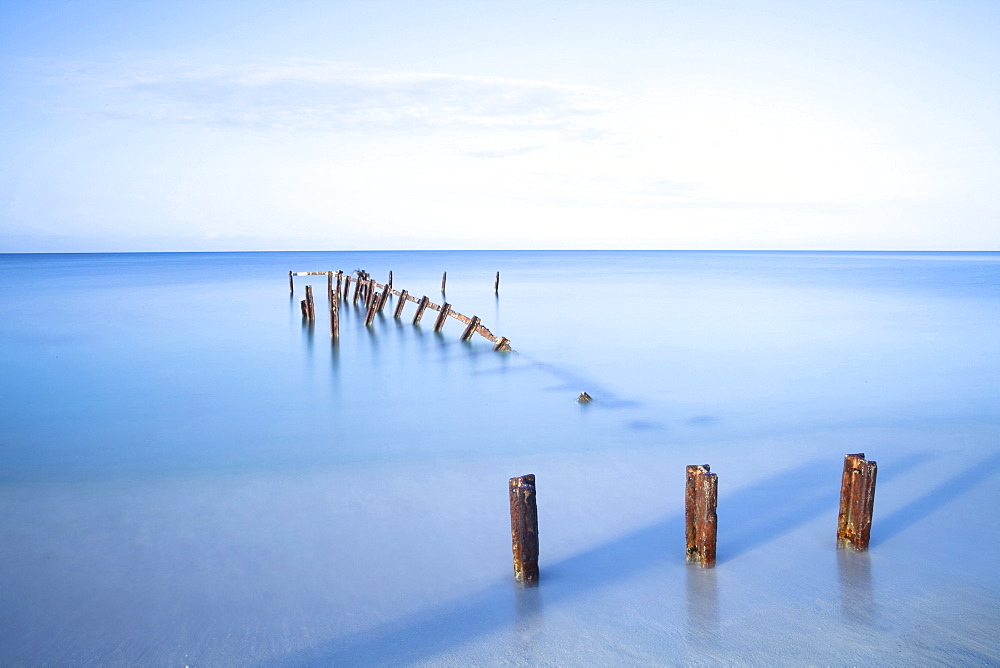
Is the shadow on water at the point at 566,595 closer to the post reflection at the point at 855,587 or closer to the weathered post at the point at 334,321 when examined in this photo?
the post reflection at the point at 855,587

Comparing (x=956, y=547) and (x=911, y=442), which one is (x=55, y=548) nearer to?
(x=956, y=547)

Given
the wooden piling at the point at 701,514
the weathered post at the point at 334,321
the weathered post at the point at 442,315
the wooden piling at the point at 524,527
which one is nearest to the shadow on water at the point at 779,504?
the wooden piling at the point at 701,514

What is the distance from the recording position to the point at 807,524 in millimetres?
6488

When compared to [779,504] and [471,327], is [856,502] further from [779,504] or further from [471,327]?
[471,327]

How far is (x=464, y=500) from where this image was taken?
24.2 ft

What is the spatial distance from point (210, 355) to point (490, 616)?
14.1 meters

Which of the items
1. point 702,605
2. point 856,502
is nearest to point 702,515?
point 702,605

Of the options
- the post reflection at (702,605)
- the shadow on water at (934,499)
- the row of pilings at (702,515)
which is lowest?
the post reflection at (702,605)

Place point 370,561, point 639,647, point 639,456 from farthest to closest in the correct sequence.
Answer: point 639,456
point 370,561
point 639,647

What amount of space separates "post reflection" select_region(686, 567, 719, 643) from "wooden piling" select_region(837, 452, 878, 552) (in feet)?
4.23

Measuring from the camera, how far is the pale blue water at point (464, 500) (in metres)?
4.86

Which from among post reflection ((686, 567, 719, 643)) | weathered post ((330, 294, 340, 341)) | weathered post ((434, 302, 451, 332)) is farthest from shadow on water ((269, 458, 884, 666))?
weathered post ((330, 294, 340, 341))

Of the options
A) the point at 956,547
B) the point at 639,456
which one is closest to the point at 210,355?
the point at 639,456

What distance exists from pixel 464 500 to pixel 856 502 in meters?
3.74
